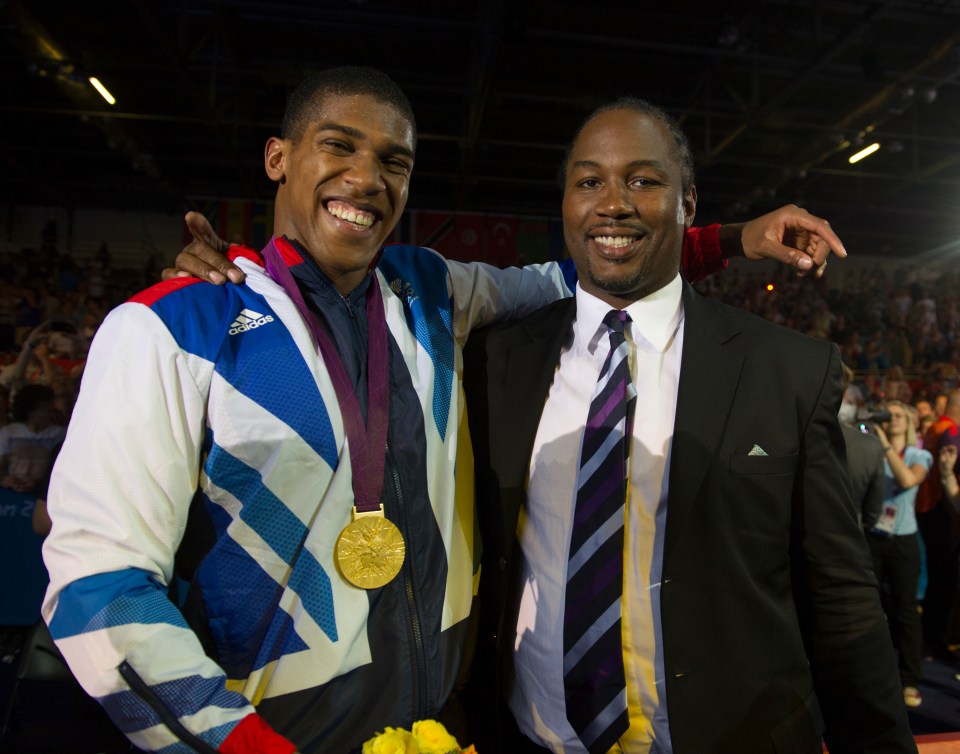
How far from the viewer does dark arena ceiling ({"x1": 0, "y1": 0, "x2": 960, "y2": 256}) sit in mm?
8406

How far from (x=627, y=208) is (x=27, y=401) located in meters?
4.69

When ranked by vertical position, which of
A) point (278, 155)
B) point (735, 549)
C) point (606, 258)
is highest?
point (278, 155)

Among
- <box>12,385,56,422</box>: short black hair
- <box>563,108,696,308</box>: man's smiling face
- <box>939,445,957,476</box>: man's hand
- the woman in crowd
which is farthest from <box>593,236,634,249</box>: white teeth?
<box>939,445,957,476</box>: man's hand

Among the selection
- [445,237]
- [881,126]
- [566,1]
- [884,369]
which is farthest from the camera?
[445,237]

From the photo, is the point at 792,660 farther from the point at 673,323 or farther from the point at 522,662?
the point at 673,323

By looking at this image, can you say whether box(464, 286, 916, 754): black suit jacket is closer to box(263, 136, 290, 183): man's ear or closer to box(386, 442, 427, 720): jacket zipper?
box(386, 442, 427, 720): jacket zipper

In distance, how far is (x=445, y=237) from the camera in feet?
47.6

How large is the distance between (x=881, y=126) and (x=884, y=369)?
4704 millimetres

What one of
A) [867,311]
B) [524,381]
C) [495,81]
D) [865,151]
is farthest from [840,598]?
[867,311]

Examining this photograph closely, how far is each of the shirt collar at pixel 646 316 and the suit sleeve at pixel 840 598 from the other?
40 cm

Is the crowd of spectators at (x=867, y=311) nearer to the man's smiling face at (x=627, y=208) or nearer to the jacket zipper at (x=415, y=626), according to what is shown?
the man's smiling face at (x=627, y=208)

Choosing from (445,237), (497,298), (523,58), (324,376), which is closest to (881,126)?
(523,58)

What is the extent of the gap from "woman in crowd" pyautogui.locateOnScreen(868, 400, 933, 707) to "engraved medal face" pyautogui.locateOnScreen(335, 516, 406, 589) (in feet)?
14.2

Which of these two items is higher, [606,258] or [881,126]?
[881,126]
